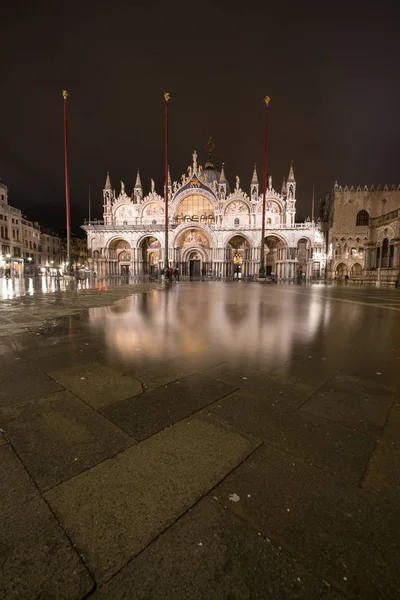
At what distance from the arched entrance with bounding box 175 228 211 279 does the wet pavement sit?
42996mm

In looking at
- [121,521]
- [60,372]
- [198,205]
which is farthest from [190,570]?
[198,205]

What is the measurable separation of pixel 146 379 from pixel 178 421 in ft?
2.80

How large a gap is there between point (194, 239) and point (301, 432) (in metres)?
46.0

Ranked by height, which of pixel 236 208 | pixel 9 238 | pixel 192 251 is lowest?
pixel 192 251

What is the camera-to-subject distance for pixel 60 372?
9.91ft

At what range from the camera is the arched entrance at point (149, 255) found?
4703cm

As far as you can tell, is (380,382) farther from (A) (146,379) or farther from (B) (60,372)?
(B) (60,372)

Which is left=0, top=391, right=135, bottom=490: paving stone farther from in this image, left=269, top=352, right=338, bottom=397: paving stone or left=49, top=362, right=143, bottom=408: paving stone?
left=269, top=352, right=338, bottom=397: paving stone

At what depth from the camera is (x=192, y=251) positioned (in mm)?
47625

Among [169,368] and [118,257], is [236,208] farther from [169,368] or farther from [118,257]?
[169,368]

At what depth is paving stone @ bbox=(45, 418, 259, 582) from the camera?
1.12 m

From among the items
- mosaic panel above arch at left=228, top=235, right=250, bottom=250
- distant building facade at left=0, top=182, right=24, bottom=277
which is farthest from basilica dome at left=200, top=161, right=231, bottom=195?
distant building facade at left=0, top=182, right=24, bottom=277

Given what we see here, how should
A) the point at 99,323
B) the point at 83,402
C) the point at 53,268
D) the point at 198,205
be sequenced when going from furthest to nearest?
the point at 53,268, the point at 198,205, the point at 99,323, the point at 83,402

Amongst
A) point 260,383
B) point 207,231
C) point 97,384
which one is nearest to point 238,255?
point 207,231
